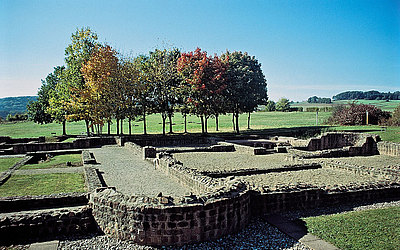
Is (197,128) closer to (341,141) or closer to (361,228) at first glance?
(341,141)

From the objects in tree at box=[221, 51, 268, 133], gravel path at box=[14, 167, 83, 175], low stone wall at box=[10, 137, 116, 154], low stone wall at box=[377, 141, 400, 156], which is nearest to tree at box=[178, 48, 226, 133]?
tree at box=[221, 51, 268, 133]

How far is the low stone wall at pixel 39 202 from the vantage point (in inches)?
376

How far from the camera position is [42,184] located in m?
12.7

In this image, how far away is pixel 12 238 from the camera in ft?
23.9

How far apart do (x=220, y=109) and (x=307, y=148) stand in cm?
1363

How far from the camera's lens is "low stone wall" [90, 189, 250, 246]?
273 inches

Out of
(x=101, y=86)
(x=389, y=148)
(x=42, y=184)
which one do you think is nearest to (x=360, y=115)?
(x=389, y=148)

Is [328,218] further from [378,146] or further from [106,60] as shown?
[106,60]

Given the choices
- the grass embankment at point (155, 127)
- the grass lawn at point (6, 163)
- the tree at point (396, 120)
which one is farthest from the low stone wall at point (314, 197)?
the grass embankment at point (155, 127)

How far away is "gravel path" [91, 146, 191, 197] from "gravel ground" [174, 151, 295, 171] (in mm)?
2325

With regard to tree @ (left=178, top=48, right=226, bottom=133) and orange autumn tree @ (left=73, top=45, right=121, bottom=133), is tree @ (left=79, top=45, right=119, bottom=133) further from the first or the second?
tree @ (left=178, top=48, right=226, bottom=133)

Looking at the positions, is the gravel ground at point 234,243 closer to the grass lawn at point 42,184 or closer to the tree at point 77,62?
the grass lawn at point 42,184

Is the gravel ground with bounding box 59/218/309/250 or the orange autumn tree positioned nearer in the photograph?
the gravel ground with bounding box 59/218/309/250

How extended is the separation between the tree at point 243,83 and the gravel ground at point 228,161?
16812 millimetres
